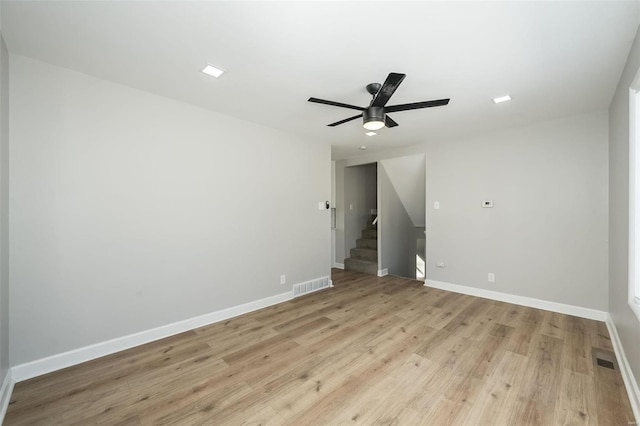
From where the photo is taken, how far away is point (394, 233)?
231 inches

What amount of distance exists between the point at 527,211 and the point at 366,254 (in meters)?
3.00

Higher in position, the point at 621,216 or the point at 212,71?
the point at 212,71

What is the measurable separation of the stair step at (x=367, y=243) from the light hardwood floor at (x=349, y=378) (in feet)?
9.20

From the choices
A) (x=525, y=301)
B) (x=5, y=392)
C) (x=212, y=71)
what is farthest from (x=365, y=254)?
(x=5, y=392)

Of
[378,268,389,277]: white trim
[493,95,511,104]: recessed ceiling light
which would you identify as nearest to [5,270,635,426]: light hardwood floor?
[378,268,389,277]: white trim

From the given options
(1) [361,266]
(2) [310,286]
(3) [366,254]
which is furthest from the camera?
(3) [366,254]

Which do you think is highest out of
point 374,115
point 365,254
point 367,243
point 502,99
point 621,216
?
point 502,99

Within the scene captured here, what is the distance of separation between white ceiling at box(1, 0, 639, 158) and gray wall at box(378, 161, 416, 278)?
274cm

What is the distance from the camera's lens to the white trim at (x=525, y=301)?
10.5ft

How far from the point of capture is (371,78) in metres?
2.33

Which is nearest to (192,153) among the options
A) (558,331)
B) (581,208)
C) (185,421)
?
(185,421)

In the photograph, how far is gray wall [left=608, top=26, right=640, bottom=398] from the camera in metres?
1.89

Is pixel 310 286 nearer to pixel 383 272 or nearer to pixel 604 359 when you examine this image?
pixel 383 272

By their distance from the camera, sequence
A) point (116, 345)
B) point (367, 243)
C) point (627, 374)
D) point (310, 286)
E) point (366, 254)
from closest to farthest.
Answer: point (627, 374)
point (116, 345)
point (310, 286)
point (366, 254)
point (367, 243)
